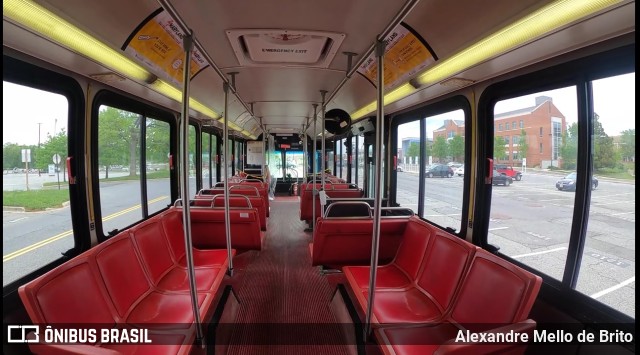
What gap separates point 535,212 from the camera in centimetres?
268

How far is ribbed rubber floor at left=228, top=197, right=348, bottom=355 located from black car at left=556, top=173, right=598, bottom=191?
229cm

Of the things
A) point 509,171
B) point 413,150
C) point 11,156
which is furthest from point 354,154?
point 11,156

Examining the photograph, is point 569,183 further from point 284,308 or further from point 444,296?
point 284,308

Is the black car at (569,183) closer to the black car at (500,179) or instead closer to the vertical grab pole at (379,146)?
the black car at (500,179)

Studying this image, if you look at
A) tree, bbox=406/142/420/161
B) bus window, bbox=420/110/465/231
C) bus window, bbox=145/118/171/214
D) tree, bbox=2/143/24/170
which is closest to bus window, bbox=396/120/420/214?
tree, bbox=406/142/420/161

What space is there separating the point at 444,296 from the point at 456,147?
2.12 meters

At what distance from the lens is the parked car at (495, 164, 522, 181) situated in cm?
290

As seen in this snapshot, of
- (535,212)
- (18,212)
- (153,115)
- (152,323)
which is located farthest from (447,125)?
(18,212)

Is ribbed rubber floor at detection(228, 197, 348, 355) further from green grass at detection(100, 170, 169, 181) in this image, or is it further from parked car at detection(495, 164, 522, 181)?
parked car at detection(495, 164, 522, 181)

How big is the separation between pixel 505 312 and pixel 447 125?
112 inches

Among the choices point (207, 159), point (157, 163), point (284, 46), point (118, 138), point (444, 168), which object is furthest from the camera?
point (207, 159)

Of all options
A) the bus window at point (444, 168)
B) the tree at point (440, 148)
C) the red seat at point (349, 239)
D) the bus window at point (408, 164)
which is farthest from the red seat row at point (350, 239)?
the bus window at point (408, 164)

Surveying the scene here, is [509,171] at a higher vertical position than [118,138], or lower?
lower

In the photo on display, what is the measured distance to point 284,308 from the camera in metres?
3.08
